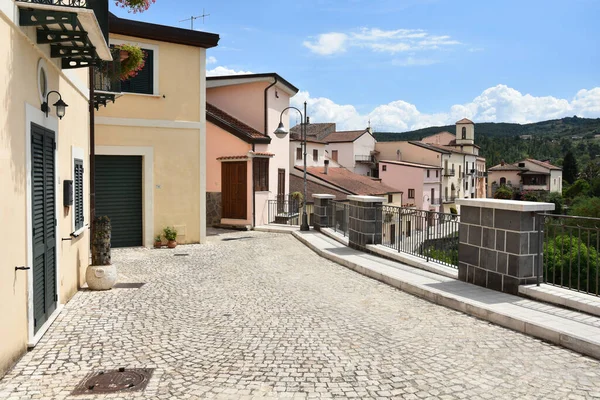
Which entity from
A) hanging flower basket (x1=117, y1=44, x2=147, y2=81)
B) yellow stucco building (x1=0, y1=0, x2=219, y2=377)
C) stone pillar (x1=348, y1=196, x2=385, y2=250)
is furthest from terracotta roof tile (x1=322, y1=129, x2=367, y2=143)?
hanging flower basket (x1=117, y1=44, x2=147, y2=81)

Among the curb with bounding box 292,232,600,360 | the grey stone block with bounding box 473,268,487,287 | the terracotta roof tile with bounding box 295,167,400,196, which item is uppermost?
the terracotta roof tile with bounding box 295,167,400,196

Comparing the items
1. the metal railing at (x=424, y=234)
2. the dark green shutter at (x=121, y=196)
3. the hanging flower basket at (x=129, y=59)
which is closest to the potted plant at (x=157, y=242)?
the dark green shutter at (x=121, y=196)

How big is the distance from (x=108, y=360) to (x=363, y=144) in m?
57.5

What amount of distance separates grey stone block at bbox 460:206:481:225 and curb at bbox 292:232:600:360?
1.35 metres

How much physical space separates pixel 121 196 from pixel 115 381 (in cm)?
1017

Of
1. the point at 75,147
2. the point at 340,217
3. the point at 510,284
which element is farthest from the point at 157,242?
the point at 510,284

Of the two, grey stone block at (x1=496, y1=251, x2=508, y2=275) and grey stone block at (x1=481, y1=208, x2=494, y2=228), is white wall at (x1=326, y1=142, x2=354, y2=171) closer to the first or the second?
grey stone block at (x1=481, y1=208, x2=494, y2=228)

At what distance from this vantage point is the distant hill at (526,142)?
375ft

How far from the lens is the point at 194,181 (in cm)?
1495

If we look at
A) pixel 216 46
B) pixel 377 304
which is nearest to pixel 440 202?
pixel 216 46

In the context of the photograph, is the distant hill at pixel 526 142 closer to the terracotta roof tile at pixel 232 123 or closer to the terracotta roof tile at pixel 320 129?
the terracotta roof tile at pixel 320 129

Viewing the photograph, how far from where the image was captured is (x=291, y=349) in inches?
214

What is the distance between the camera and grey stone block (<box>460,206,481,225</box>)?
8.02 metres

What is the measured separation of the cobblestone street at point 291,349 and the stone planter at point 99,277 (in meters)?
0.19
